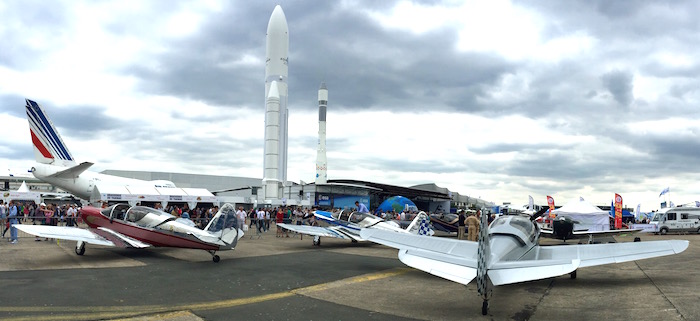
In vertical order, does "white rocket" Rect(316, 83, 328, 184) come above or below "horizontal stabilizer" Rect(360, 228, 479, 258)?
above

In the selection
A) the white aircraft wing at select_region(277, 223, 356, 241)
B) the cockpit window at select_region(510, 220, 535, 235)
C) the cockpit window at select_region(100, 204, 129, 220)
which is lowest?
the white aircraft wing at select_region(277, 223, 356, 241)

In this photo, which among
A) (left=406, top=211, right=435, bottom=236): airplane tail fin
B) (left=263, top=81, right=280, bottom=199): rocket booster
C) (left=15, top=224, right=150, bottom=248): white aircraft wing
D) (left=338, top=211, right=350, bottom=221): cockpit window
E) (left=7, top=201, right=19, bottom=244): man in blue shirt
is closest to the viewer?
(left=15, top=224, right=150, bottom=248): white aircraft wing

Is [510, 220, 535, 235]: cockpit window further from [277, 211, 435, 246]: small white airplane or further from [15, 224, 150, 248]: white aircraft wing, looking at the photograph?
[15, 224, 150, 248]: white aircraft wing

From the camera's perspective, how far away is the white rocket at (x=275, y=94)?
139ft

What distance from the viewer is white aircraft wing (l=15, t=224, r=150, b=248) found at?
11789 mm

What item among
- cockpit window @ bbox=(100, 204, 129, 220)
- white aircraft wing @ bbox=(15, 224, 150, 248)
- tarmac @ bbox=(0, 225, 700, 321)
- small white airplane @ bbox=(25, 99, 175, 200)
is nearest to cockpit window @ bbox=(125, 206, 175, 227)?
cockpit window @ bbox=(100, 204, 129, 220)

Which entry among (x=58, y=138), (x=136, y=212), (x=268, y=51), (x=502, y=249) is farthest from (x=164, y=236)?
(x=268, y=51)

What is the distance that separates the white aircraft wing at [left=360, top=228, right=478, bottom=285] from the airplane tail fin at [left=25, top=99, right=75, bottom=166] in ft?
83.8

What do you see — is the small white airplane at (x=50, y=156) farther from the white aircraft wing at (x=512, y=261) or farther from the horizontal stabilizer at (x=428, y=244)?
the white aircraft wing at (x=512, y=261)

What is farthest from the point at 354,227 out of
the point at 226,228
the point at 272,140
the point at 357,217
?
the point at 272,140

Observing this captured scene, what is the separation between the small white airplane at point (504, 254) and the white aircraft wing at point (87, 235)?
285 inches

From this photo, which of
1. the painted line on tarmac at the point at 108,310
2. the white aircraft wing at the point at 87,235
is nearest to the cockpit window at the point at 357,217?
the white aircraft wing at the point at 87,235

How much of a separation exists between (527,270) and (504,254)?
1095 mm

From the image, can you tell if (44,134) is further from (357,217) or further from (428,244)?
(428,244)
